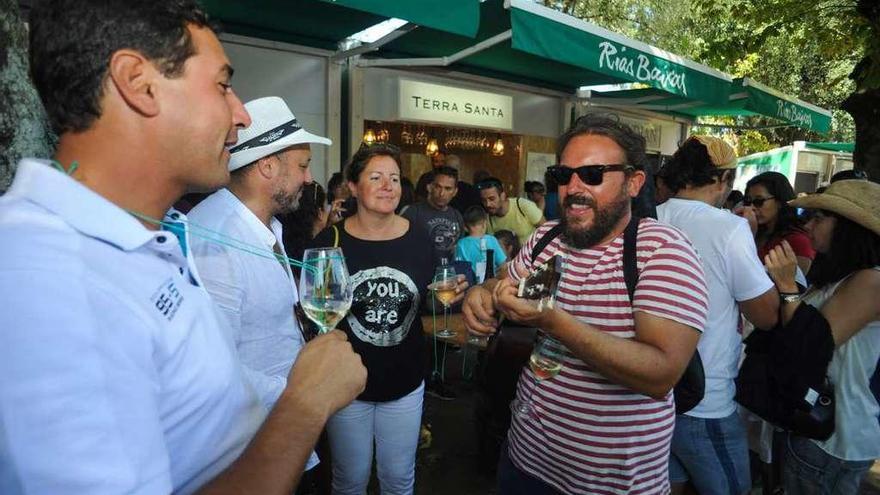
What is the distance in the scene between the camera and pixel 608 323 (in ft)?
6.18

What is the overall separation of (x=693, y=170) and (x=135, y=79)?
2809 mm

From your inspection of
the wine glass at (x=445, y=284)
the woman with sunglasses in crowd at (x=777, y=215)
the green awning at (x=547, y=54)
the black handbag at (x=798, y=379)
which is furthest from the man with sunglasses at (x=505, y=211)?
the black handbag at (x=798, y=379)

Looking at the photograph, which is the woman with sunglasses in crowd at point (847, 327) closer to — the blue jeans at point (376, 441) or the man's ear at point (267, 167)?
the blue jeans at point (376, 441)

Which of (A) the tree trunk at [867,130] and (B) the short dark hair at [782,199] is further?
(A) the tree trunk at [867,130]

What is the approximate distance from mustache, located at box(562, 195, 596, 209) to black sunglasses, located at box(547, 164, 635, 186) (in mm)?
59

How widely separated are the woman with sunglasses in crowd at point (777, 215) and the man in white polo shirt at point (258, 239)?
3842 millimetres

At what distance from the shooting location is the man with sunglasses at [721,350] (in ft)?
8.14

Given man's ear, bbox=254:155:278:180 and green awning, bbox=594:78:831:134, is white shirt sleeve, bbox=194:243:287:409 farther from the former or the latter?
green awning, bbox=594:78:831:134

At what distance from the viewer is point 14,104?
1821 mm

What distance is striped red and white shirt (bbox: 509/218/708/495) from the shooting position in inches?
Result: 70.1

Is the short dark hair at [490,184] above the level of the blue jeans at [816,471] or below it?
above

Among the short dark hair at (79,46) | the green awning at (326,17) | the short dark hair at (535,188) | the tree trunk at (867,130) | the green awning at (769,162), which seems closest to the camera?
the short dark hair at (79,46)

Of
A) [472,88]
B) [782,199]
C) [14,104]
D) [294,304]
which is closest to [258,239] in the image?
[294,304]

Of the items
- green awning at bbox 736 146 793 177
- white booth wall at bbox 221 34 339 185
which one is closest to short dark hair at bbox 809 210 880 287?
white booth wall at bbox 221 34 339 185
